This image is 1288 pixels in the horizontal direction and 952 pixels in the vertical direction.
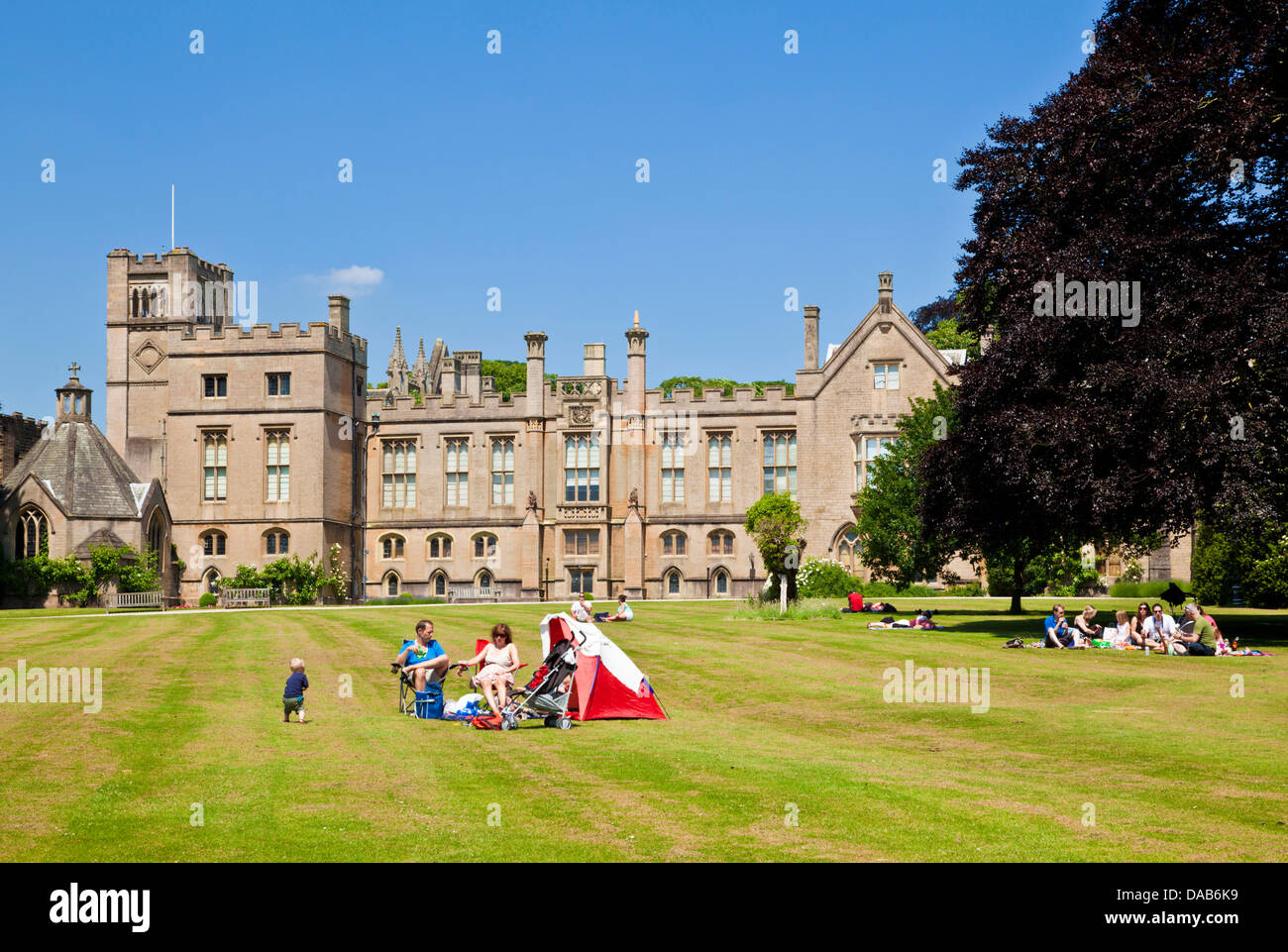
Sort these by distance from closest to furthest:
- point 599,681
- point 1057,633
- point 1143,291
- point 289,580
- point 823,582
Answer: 1. point 599,681
2. point 1057,633
3. point 1143,291
4. point 823,582
5. point 289,580

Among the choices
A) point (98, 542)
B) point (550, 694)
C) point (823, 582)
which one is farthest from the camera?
point (98, 542)

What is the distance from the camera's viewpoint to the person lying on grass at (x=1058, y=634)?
1073 inches

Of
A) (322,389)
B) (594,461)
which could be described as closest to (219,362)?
(322,389)

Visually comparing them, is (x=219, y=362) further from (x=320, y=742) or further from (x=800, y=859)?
(x=800, y=859)

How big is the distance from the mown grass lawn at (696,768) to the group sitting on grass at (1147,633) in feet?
3.41

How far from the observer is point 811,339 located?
195 feet

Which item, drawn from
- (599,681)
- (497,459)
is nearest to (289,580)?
(497,459)

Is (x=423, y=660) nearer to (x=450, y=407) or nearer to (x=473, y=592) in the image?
(x=473, y=592)

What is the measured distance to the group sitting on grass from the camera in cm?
2603

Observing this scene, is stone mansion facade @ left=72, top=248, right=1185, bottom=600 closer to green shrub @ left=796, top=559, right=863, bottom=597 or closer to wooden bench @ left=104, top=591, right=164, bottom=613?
wooden bench @ left=104, top=591, right=164, bottom=613

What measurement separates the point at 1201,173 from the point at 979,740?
16680mm

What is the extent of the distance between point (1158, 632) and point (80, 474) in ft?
154

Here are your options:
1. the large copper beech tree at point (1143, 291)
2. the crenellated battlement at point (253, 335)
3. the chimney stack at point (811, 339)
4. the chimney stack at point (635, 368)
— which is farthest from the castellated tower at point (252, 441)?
the large copper beech tree at point (1143, 291)
